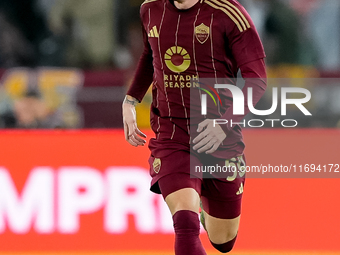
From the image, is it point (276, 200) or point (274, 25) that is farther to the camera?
point (274, 25)

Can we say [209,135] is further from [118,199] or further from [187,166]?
[118,199]

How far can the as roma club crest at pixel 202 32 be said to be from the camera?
3201 mm

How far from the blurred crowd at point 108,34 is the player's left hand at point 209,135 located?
4274mm

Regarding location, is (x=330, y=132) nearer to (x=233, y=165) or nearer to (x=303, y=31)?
(x=233, y=165)

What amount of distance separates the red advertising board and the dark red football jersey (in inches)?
59.5

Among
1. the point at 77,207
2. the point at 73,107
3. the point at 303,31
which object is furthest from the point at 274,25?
the point at 77,207

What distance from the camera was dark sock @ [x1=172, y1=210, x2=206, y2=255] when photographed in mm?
2986

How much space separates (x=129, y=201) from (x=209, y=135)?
180 centimetres

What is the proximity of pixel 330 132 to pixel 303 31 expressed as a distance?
3275 mm

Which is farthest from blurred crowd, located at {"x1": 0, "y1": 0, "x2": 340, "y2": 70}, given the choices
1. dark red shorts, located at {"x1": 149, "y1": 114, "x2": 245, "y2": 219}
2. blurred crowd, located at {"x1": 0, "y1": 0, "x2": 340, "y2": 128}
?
dark red shorts, located at {"x1": 149, "y1": 114, "x2": 245, "y2": 219}

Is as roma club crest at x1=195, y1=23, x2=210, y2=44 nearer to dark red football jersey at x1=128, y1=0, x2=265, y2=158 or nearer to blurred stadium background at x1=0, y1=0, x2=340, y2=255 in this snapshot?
dark red football jersey at x1=128, y1=0, x2=265, y2=158

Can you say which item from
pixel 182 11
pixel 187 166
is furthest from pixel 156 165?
pixel 182 11

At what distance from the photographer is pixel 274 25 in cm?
762

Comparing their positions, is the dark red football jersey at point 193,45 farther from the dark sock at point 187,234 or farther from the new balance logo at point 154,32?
the dark sock at point 187,234
